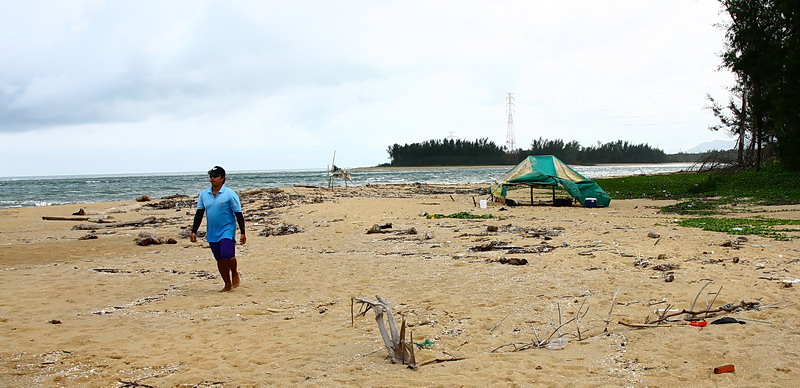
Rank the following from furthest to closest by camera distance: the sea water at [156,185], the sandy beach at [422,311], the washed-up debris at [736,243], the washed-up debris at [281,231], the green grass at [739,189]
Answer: the sea water at [156,185], the green grass at [739,189], the washed-up debris at [281,231], the washed-up debris at [736,243], the sandy beach at [422,311]

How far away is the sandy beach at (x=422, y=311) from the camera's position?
4.13m

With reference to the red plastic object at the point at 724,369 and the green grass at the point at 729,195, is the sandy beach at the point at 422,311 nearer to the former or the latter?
the red plastic object at the point at 724,369

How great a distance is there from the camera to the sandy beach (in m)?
4.13

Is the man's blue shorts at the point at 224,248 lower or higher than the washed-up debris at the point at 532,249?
higher

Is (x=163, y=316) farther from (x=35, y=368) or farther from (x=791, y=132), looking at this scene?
(x=791, y=132)

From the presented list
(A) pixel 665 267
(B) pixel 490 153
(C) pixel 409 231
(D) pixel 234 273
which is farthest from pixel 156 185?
(B) pixel 490 153

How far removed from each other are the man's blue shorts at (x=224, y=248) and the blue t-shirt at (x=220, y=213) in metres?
0.05

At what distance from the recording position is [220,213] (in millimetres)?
7113

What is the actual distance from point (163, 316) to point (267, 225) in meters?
9.29

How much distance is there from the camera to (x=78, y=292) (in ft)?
23.9

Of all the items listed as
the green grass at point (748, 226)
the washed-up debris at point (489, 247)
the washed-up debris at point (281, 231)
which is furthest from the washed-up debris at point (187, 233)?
the green grass at point (748, 226)

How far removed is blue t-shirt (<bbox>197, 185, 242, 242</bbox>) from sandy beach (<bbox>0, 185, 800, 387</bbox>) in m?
Answer: 0.81

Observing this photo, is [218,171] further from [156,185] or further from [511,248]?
[156,185]

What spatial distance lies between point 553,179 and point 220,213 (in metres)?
13.9
